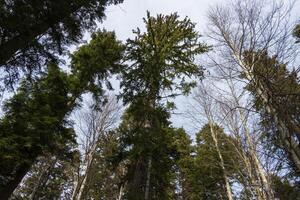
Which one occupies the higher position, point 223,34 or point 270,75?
point 223,34

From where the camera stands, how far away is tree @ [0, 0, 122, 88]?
5223 millimetres

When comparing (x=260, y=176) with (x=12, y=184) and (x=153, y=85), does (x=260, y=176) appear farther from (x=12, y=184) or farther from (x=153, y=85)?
(x=12, y=184)

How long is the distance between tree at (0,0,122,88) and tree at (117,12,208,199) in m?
3.55

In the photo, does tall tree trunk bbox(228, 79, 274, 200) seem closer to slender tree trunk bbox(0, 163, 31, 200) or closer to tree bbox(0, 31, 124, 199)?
tree bbox(0, 31, 124, 199)

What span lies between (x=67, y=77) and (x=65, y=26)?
626cm

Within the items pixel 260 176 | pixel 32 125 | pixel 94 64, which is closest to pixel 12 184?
pixel 32 125

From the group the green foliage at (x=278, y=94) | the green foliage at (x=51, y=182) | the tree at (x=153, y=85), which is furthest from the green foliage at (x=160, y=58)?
the green foliage at (x=51, y=182)

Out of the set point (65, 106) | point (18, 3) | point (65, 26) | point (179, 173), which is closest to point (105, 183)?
point (179, 173)

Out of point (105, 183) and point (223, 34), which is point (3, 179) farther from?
point (105, 183)

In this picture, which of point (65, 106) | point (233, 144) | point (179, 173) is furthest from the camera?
point (179, 173)

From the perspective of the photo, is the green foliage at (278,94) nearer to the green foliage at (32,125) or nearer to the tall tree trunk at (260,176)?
the tall tree trunk at (260,176)

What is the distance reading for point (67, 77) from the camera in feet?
41.8

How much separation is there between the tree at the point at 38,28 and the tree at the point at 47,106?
155 centimetres

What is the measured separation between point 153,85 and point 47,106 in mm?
4476
